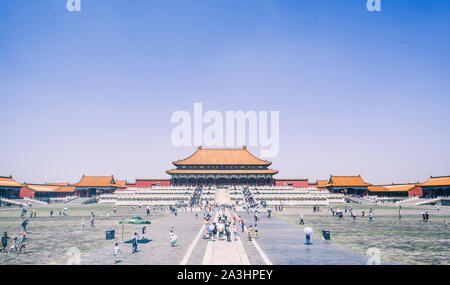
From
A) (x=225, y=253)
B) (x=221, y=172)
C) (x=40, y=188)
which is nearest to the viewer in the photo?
(x=225, y=253)

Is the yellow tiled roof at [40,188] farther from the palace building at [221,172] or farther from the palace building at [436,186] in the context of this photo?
→ the palace building at [436,186]

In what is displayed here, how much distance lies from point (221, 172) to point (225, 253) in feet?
243

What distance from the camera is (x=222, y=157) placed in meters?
99.7

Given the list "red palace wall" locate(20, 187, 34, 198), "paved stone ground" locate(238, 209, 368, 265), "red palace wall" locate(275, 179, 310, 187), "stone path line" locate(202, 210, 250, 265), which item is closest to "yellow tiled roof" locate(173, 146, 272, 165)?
"red palace wall" locate(275, 179, 310, 187)

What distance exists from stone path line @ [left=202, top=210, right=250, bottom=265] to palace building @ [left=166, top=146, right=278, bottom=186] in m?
69.8

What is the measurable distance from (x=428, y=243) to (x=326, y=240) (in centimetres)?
667

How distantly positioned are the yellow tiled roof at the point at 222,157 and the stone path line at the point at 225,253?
240 ft

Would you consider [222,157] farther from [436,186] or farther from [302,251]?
[302,251]

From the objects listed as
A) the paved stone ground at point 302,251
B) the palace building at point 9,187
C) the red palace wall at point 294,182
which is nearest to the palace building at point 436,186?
the red palace wall at point 294,182

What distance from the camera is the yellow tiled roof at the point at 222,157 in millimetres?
95188

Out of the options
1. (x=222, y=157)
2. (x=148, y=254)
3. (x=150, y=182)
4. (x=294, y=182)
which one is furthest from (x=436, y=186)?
(x=148, y=254)
